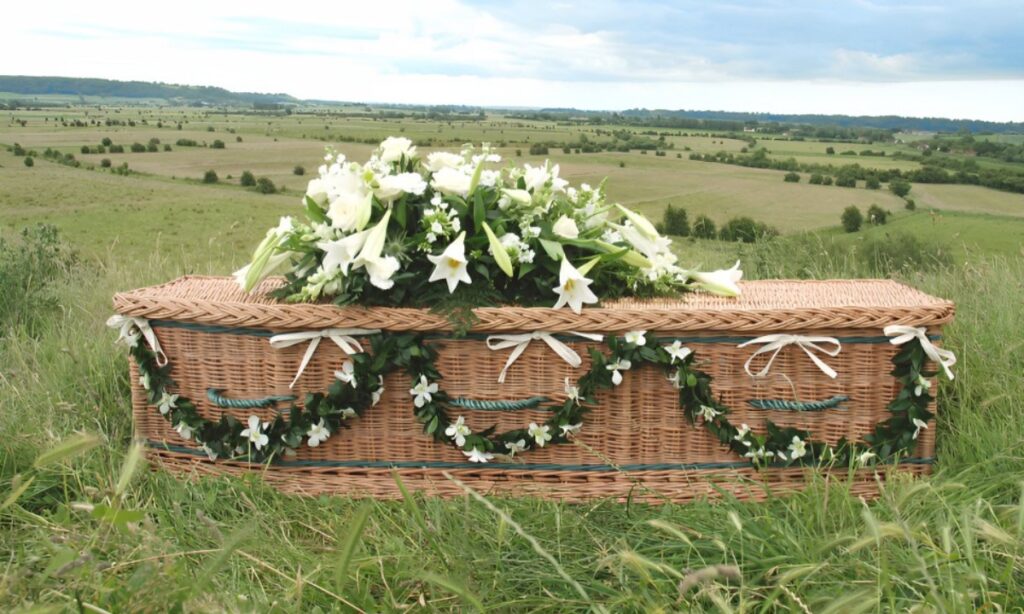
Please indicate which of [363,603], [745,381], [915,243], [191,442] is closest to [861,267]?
[915,243]

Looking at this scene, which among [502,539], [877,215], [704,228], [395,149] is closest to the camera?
[502,539]

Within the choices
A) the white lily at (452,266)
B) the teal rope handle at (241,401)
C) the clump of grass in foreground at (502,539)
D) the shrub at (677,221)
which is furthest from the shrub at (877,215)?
the teal rope handle at (241,401)

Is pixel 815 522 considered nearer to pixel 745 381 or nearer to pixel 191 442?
pixel 745 381

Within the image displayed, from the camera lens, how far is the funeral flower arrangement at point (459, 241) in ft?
13.6

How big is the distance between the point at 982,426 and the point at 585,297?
7.13 feet

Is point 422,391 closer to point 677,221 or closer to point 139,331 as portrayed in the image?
point 139,331

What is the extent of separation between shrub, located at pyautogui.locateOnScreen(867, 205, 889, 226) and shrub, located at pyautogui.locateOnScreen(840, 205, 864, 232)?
14cm

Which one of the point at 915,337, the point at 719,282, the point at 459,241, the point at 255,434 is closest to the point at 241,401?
the point at 255,434

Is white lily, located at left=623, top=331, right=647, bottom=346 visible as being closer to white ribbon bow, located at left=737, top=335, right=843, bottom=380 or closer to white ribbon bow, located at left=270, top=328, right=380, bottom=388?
white ribbon bow, located at left=737, top=335, right=843, bottom=380

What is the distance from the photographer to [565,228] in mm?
4430

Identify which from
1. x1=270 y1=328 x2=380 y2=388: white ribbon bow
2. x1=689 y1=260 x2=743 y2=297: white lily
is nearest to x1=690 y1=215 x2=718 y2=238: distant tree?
x1=689 y1=260 x2=743 y2=297: white lily

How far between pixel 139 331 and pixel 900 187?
10981 mm

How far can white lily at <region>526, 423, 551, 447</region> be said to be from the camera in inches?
169

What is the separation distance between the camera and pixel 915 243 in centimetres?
922
